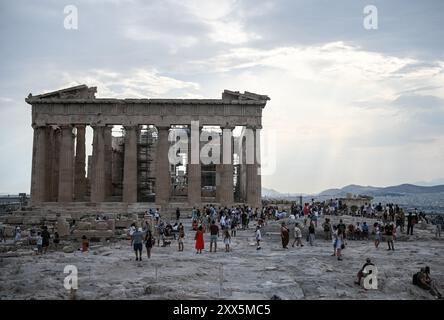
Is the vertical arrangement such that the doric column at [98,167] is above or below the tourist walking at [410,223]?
above

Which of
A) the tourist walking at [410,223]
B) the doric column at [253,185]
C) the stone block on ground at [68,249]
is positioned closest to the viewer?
the stone block on ground at [68,249]

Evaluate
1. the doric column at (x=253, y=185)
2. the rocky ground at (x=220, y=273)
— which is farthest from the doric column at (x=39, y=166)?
the rocky ground at (x=220, y=273)

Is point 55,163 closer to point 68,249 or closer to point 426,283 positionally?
point 68,249

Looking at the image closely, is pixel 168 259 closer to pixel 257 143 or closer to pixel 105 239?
pixel 105 239

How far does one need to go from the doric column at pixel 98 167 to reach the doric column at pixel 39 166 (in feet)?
15.1

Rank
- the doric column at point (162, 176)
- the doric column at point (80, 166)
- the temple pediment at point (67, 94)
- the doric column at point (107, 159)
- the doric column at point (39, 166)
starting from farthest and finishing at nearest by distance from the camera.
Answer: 1. the doric column at point (80, 166)
2. the doric column at point (107, 159)
3. the temple pediment at point (67, 94)
4. the doric column at point (39, 166)
5. the doric column at point (162, 176)

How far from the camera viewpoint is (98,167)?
4675 cm

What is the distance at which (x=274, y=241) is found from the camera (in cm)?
2867

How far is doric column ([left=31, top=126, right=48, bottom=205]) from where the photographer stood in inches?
1825

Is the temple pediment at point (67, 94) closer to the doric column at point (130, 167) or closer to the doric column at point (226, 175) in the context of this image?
the doric column at point (130, 167)

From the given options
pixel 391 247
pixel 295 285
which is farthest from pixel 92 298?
pixel 391 247

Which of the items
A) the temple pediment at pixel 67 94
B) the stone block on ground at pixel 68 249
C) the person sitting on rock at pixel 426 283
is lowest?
the person sitting on rock at pixel 426 283

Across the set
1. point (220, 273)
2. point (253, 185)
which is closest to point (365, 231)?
point (220, 273)

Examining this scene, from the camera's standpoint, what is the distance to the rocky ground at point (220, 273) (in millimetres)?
15242
